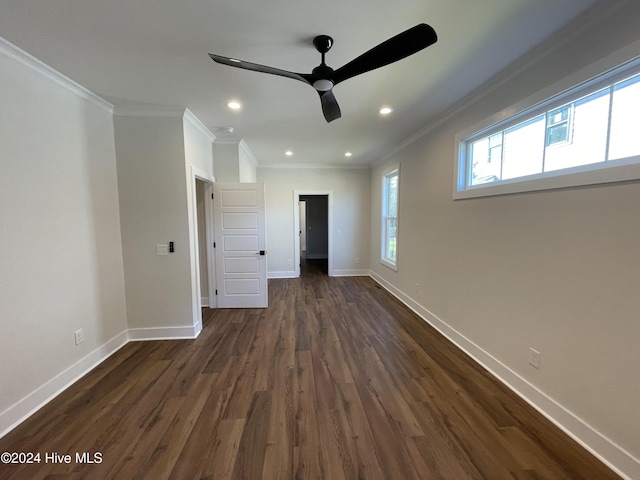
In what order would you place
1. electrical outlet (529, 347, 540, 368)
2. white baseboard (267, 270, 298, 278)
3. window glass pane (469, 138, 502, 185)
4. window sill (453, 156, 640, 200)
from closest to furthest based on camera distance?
window sill (453, 156, 640, 200) → electrical outlet (529, 347, 540, 368) → window glass pane (469, 138, 502, 185) → white baseboard (267, 270, 298, 278)

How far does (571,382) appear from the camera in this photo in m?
1.62

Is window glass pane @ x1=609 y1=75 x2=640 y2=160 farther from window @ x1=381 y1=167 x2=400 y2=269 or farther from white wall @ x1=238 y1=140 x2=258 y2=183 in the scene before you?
white wall @ x1=238 y1=140 x2=258 y2=183

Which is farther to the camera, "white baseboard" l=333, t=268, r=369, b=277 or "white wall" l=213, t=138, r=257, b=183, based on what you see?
"white baseboard" l=333, t=268, r=369, b=277

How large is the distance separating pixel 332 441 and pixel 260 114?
3.12 meters

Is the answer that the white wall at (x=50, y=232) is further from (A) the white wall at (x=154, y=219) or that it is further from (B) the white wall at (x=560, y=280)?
(B) the white wall at (x=560, y=280)

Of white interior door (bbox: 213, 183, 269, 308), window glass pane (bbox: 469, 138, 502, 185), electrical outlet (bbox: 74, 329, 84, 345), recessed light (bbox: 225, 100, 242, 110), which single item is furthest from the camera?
white interior door (bbox: 213, 183, 269, 308)

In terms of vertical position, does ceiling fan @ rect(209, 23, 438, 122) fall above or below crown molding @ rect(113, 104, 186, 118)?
below

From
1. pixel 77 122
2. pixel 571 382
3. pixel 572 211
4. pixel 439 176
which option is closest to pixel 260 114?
pixel 77 122

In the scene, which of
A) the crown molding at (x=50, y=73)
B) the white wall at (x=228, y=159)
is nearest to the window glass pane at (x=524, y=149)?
the white wall at (x=228, y=159)

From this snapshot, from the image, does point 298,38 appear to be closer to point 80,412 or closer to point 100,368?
point 80,412

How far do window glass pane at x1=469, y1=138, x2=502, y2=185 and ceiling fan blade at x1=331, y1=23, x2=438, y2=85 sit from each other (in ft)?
5.01

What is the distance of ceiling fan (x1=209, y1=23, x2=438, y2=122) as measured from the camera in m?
1.24

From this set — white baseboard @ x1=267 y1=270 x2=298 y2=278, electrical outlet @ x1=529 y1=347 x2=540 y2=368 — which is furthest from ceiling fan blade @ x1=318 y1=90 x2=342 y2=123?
white baseboard @ x1=267 y1=270 x2=298 y2=278

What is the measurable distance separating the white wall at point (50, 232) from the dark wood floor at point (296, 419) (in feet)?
0.93
